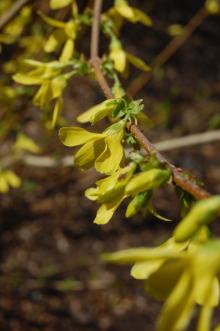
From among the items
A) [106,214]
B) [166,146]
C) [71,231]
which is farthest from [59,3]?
[71,231]

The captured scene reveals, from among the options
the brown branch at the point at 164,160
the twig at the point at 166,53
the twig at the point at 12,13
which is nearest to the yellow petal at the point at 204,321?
the brown branch at the point at 164,160

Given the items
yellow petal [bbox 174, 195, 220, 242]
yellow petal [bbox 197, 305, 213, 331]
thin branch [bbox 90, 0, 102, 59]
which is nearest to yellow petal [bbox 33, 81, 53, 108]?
thin branch [bbox 90, 0, 102, 59]

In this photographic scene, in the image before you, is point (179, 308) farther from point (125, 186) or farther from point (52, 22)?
point (52, 22)

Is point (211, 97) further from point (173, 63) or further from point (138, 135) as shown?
point (138, 135)

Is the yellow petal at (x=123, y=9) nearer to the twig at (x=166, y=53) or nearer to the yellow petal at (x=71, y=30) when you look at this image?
the yellow petal at (x=71, y=30)

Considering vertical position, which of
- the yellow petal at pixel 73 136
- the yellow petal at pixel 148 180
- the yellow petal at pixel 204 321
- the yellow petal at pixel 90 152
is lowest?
the yellow petal at pixel 90 152

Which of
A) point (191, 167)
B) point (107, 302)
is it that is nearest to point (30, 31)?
point (107, 302)
